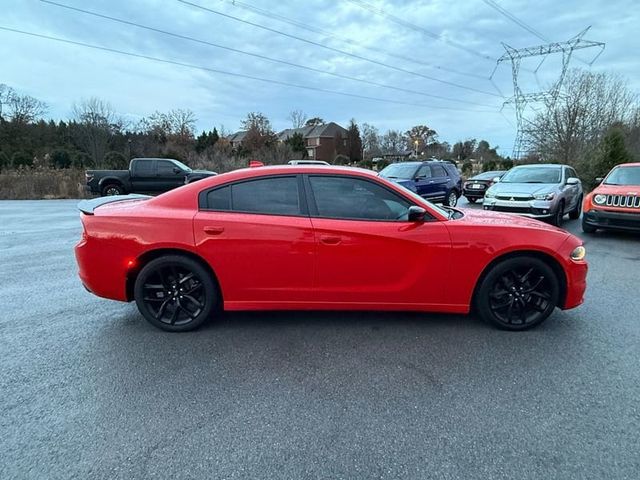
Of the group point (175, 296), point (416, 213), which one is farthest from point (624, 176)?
point (175, 296)

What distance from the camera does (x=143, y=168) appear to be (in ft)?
53.7

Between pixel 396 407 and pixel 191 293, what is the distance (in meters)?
2.16

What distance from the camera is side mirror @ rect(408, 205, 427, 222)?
11.0 feet

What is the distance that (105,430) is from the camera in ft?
7.39

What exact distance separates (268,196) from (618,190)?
7.97 metres

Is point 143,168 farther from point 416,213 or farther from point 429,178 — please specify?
point 416,213

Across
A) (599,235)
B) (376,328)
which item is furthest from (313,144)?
(376,328)

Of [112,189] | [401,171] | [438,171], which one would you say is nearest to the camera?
[401,171]

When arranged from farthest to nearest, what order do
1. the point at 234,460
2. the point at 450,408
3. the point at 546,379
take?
the point at 546,379
the point at 450,408
the point at 234,460

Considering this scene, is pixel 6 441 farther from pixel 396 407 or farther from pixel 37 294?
pixel 37 294

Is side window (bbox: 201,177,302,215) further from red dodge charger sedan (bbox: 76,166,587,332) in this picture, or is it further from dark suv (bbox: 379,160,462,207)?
dark suv (bbox: 379,160,462,207)

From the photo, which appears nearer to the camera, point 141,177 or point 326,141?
point 141,177

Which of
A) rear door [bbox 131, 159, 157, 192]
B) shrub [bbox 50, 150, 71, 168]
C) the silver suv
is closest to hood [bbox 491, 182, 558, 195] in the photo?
the silver suv

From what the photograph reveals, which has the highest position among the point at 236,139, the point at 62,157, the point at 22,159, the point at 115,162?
the point at 236,139
